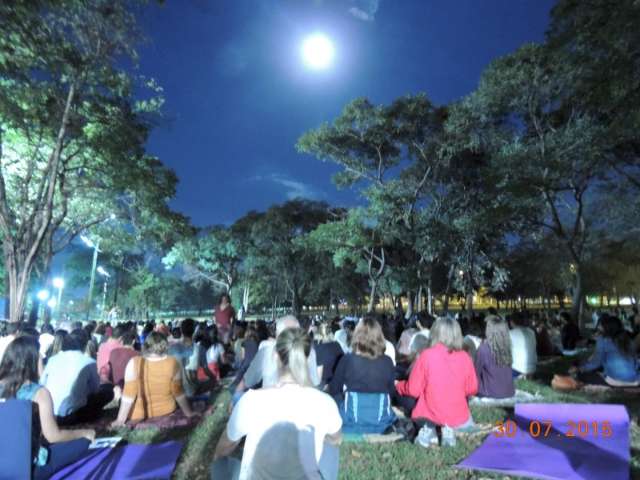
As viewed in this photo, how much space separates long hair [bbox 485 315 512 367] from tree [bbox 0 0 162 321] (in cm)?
836

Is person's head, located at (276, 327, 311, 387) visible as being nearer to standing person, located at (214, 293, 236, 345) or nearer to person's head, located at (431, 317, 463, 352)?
person's head, located at (431, 317, 463, 352)

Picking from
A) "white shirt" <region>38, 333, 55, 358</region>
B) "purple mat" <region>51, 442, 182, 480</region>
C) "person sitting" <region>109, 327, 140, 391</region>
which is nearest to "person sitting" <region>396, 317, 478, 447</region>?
"purple mat" <region>51, 442, 182, 480</region>

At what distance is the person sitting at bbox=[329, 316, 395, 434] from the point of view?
5.01m

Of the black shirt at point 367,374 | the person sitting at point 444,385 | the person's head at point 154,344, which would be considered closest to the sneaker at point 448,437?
the person sitting at point 444,385

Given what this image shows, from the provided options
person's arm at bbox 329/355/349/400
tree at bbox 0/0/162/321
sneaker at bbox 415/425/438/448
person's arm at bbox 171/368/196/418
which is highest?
tree at bbox 0/0/162/321

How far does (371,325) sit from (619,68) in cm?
658

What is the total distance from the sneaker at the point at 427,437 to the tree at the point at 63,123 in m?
8.12

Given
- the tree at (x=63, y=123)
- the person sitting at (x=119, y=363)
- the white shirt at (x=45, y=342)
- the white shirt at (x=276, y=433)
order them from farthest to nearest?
the tree at (x=63, y=123)
the white shirt at (x=45, y=342)
the person sitting at (x=119, y=363)
the white shirt at (x=276, y=433)

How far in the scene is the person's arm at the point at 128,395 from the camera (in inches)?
216

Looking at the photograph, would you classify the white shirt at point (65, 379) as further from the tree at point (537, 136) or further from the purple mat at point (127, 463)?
the tree at point (537, 136)

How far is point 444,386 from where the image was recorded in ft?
15.7

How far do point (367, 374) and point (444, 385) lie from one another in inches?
33.3

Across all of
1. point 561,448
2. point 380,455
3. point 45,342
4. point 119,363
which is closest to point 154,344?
point 119,363

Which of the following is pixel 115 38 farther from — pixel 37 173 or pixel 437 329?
pixel 437 329
